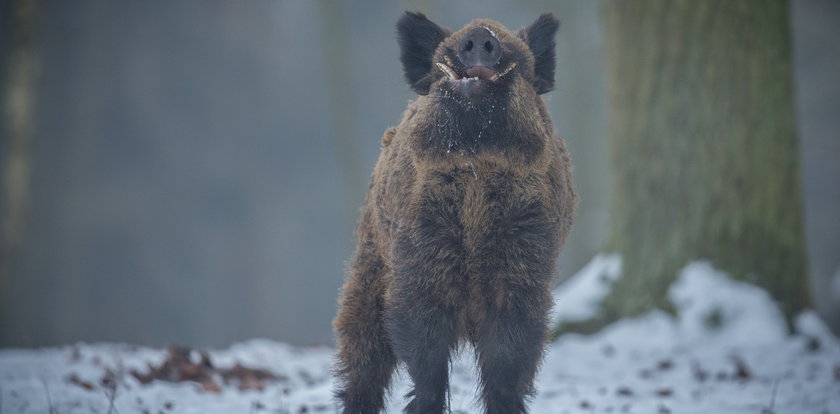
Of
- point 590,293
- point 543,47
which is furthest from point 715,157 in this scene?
point 543,47

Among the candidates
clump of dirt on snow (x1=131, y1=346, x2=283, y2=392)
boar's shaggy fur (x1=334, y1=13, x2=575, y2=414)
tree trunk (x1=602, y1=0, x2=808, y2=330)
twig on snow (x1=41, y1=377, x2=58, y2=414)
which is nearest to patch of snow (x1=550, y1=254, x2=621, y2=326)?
tree trunk (x1=602, y1=0, x2=808, y2=330)

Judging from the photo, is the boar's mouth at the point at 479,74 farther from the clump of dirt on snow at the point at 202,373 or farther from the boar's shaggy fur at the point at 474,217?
the clump of dirt on snow at the point at 202,373

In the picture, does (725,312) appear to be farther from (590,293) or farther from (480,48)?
(480,48)

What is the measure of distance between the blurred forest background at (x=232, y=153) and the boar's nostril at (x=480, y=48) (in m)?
11.1

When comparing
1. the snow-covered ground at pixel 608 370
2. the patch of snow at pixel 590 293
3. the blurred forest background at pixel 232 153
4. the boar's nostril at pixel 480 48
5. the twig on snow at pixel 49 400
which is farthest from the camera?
the blurred forest background at pixel 232 153

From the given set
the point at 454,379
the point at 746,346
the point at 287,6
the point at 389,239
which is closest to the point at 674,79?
the point at 746,346

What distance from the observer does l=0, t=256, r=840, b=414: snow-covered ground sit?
433 centimetres

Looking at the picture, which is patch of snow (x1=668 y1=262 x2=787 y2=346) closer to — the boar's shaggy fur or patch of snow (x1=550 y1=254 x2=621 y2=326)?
patch of snow (x1=550 y1=254 x2=621 y2=326)

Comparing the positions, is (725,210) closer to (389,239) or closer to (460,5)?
(389,239)

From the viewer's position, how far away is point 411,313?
3.12 m

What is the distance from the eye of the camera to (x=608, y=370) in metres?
5.68

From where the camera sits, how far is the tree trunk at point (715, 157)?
244 inches

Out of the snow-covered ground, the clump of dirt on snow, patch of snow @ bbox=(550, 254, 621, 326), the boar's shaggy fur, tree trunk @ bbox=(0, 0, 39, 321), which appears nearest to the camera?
the boar's shaggy fur

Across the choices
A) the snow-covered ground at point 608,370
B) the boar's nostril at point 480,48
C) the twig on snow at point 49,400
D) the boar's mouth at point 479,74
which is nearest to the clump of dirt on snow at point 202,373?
the snow-covered ground at point 608,370
